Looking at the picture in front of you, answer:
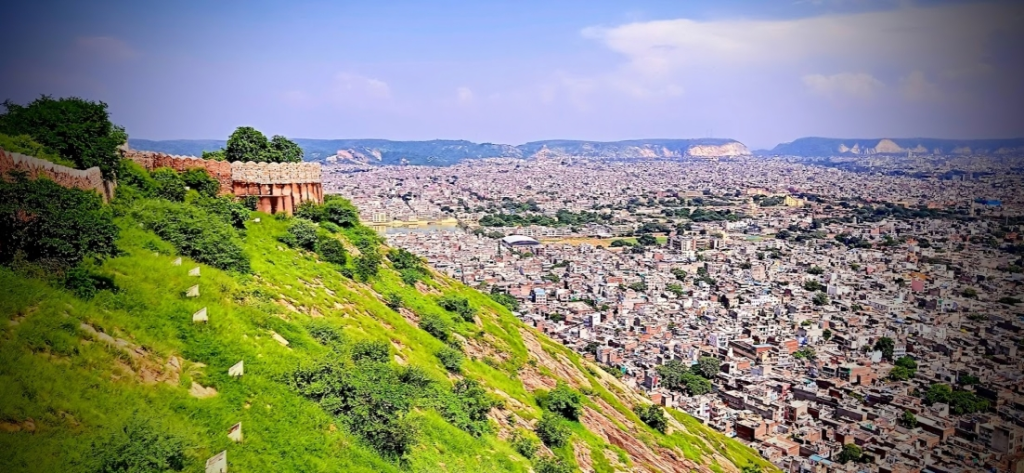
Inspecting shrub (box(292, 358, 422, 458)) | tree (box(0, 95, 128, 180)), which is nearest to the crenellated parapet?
tree (box(0, 95, 128, 180))

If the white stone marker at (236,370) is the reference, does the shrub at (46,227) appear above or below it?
above

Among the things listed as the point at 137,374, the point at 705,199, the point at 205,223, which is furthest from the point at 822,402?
the point at 705,199

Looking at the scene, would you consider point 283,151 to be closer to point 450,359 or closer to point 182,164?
point 182,164

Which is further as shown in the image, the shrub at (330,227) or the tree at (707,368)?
the tree at (707,368)

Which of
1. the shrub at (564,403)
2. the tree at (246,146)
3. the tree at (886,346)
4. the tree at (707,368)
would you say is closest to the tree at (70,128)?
the tree at (246,146)

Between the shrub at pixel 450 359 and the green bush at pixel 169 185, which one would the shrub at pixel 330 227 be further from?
the shrub at pixel 450 359

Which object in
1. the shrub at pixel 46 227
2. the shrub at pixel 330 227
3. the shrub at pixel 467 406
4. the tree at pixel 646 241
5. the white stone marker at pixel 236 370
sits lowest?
the tree at pixel 646 241

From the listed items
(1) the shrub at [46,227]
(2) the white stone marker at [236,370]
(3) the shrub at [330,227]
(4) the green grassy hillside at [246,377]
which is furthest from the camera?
(3) the shrub at [330,227]

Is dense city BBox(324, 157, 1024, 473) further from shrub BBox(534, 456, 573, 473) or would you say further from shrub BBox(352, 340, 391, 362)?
shrub BBox(352, 340, 391, 362)
